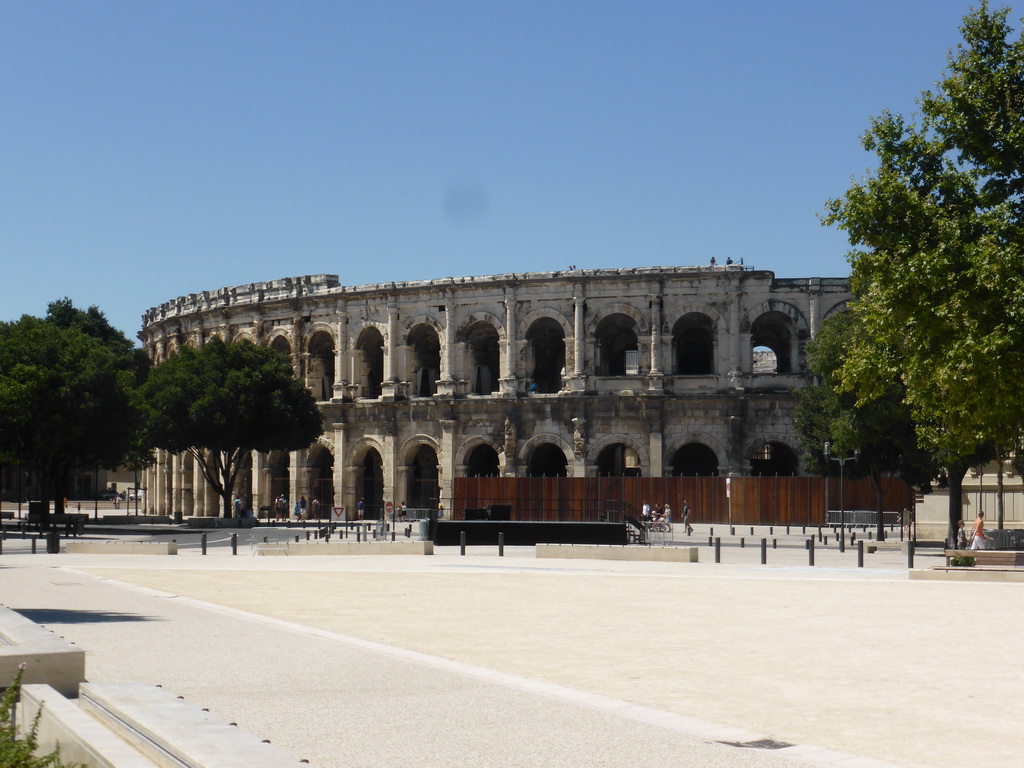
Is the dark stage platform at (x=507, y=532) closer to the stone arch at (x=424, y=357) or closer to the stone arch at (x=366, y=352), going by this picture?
the stone arch at (x=424, y=357)

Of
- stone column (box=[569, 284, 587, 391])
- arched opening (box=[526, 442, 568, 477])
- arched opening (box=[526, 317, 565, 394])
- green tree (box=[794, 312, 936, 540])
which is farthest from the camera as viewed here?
arched opening (box=[526, 317, 565, 394])

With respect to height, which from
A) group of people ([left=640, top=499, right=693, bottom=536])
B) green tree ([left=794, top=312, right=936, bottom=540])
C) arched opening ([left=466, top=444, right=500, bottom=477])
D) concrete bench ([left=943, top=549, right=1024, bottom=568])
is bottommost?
group of people ([left=640, top=499, right=693, bottom=536])

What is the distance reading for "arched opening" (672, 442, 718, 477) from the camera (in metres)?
55.4

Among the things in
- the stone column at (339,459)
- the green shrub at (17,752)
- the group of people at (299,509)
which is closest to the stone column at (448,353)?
the stone column at (339,459)

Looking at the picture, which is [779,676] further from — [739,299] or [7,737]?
[739,299]

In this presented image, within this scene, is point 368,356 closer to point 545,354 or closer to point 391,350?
point 391,350

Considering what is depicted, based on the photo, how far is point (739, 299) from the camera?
52219 millimetres

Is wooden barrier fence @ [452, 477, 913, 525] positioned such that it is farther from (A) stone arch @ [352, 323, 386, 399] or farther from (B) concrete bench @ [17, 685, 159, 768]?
(B) concrete bench @ [17, 685, 159, 768]

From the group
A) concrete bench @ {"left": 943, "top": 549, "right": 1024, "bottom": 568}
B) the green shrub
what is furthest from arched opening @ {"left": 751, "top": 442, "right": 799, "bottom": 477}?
the green shrub

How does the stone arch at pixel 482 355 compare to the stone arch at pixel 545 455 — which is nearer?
the stone arch at pixel 545 455

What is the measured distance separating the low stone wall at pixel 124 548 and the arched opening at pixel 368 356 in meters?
28.4

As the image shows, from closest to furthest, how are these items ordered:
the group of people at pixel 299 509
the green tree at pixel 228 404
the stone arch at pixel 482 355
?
the green tree at pixel 228 404 → the stone arch at pixel 482 355 → the group of people at pixel 299 509

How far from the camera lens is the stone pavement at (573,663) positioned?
720cm

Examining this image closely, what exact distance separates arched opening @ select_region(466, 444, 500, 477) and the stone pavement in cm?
3573
